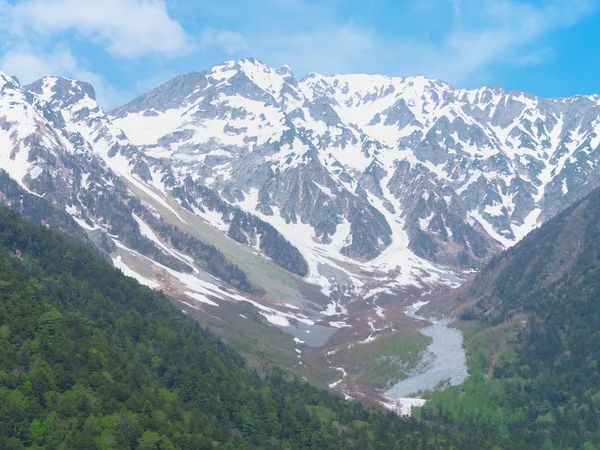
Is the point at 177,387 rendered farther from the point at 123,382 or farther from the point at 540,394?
the point at 540,394

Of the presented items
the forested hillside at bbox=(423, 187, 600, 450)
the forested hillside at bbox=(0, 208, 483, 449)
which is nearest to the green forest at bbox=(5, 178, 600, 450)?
the forested hillside at bbox=(0, 208, 483, 449)

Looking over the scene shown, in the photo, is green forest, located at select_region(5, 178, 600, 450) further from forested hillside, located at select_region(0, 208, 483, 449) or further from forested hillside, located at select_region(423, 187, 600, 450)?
forested hillside, located at select_region(423, 187, 600, 450)

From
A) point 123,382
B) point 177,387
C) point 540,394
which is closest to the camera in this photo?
point 123,382

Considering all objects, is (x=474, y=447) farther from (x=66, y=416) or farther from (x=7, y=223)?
(x=7, y=223)

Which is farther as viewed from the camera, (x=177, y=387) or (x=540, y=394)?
(x=540, y=394)

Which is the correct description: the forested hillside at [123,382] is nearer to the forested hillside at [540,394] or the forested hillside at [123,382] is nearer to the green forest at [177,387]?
the green forest at [177,387]

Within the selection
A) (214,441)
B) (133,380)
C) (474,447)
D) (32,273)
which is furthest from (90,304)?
(474,447)

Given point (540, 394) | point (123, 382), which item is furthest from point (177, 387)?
point (540, 394)

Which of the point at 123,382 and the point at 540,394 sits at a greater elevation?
the point at 540,394
